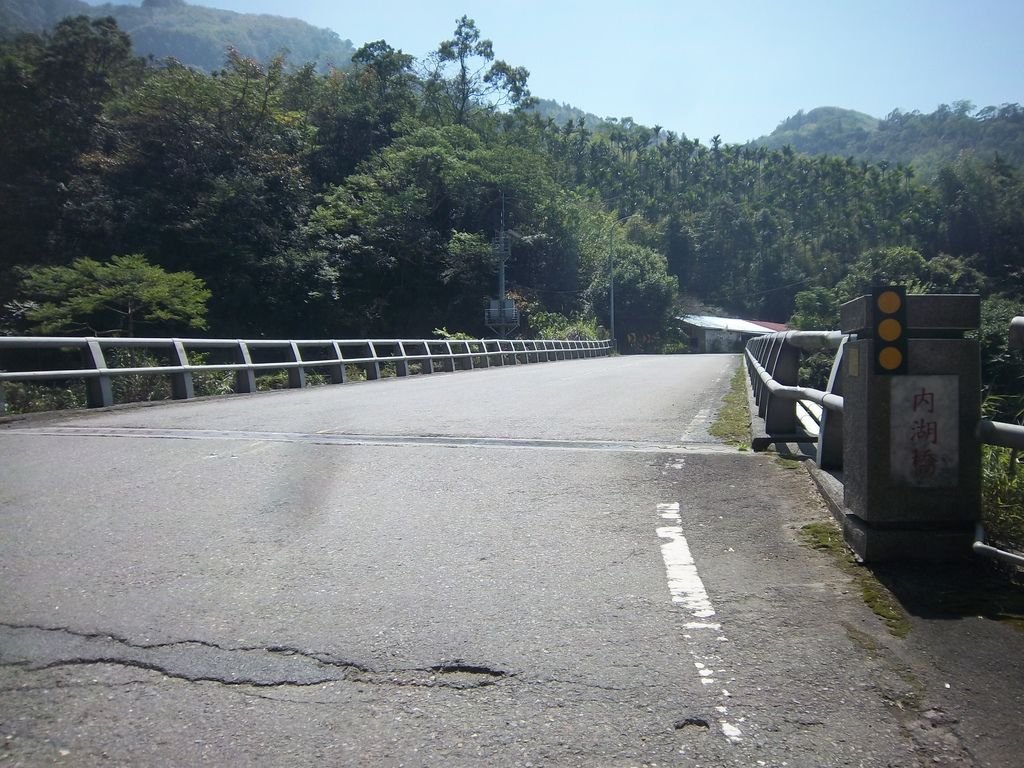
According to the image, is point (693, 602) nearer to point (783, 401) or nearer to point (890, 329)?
point (890, 329)

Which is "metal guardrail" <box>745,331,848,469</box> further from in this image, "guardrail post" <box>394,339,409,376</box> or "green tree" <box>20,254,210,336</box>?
"green tree" <box>20,254,210,336</box>

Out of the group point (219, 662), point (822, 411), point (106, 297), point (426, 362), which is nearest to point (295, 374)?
point (426, 362)

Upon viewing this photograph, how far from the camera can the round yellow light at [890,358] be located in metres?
4.43

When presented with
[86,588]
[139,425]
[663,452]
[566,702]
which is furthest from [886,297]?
[139,425]

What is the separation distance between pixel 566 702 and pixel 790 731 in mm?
789

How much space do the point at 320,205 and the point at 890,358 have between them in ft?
180

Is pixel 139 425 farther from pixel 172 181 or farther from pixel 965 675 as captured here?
pixel 172 181

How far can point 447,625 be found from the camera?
3.82 meters

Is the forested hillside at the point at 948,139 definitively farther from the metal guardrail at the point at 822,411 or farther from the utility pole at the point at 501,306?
the metal guardrail at the point at 822,411

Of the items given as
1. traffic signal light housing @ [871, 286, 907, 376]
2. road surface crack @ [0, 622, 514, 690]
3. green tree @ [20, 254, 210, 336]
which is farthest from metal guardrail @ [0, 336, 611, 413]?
green tree @ [20, 254, 210, 336]

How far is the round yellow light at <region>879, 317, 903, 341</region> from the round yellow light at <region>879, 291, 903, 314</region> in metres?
0.05

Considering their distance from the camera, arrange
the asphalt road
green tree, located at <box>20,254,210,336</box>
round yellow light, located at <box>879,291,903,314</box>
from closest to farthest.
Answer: the asphalt road → round yellow light, located at <box>879,291,903,314</box> → green tree, located at <box>20,254,210,336</box>

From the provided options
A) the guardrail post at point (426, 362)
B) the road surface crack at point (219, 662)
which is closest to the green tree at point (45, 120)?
the guardrail post at point (426, 362)

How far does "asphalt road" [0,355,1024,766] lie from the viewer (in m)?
2.87
